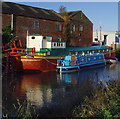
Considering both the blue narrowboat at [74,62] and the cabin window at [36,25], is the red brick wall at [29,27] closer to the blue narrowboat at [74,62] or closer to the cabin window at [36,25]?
the cabin window at [36,25]

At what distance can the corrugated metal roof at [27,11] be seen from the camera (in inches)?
1366

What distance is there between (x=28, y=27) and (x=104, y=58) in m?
15.8

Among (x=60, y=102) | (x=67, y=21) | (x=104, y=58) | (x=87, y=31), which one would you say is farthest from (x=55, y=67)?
(x=87, y=31)

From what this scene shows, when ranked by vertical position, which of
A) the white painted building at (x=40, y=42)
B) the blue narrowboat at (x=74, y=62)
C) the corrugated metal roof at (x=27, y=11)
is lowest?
the blue narrowboat at (x=74, y=62)

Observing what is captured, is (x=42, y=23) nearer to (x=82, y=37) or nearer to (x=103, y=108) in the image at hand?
(x=82, y=37)

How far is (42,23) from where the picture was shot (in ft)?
130

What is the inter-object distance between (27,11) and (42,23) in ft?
12.6

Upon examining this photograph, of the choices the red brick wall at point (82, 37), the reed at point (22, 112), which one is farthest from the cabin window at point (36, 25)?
the reed at point (22, 112)

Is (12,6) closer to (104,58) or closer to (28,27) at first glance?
(28,27)

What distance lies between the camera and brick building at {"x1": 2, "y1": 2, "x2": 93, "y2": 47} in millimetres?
34750

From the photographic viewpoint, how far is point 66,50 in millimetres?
31500

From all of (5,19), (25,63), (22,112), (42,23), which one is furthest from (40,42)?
(22,112)

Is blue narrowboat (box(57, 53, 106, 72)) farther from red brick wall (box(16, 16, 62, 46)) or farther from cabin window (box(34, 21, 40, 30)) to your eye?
cabin window (box(34, 21, 40, 30))

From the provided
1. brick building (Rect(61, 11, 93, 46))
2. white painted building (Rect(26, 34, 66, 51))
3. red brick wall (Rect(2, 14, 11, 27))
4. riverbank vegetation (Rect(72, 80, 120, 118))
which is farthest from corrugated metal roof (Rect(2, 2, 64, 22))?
riverbank vegetation (Rect(72, 80, 120, 118))
